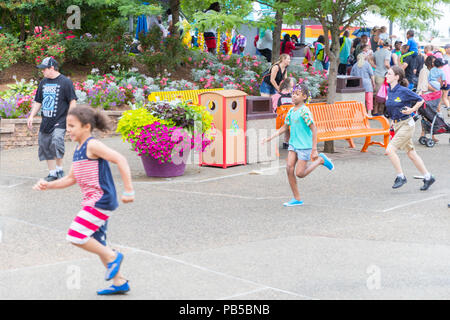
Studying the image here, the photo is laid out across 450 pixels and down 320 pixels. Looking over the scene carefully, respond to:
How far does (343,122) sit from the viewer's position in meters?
13.5

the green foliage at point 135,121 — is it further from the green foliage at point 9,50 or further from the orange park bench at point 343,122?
the green foliage at point 9,50

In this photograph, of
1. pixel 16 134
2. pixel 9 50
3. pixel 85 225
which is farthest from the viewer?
pixel 9 50

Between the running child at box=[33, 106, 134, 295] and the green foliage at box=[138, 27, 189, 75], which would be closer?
the running child at box=[33, 106, 134, 295]

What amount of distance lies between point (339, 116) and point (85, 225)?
29.3 feet

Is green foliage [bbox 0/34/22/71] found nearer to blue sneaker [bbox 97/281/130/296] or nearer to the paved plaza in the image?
the paved plaza

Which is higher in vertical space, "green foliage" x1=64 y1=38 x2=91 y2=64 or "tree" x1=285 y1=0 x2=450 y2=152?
"tree" x1=285 y1=0 x2=450 y2=152

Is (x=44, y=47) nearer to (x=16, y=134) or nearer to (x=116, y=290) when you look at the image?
(x=16, y=134)

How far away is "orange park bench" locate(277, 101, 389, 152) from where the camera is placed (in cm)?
1293

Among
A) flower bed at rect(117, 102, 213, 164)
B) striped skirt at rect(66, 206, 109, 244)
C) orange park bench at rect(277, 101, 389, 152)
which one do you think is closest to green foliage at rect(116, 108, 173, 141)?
flower bed at rect(117, 102, 213, 164)

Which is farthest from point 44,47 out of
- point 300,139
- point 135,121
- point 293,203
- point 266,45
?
point 293,203

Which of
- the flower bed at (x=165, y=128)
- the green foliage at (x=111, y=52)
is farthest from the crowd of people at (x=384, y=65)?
the flower bed at (x=165, y=128)

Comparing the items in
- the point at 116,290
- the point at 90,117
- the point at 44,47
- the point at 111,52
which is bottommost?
the point at 116,290

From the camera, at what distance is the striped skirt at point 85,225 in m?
5.18

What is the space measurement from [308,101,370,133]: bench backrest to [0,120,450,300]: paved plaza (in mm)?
1993
